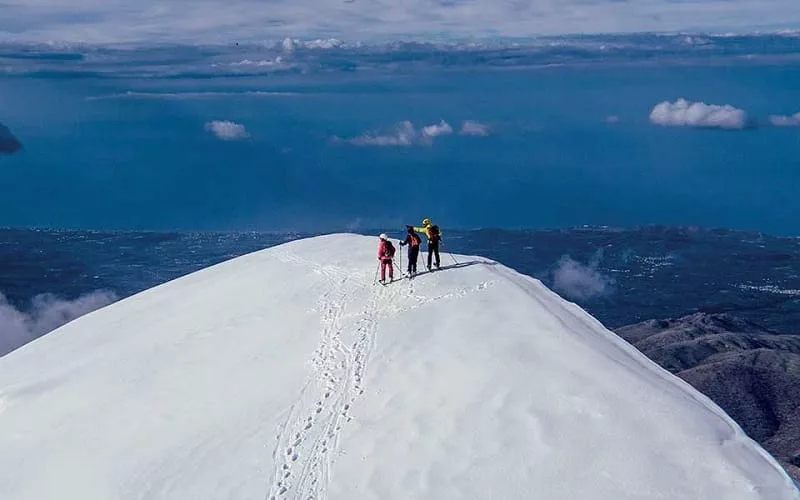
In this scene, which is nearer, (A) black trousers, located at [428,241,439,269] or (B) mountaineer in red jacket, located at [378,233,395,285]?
(B) mountaineer in red jacket, located at [378,233,395,285]

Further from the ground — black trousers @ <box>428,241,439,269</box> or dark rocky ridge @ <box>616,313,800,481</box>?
black trousers @ <box>428,241,439,269</box>

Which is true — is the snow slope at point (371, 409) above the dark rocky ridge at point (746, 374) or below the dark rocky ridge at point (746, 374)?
above

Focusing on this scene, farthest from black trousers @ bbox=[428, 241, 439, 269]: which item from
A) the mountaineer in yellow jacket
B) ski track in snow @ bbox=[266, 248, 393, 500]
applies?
ski track in snow @ bbox=[266, 248, 393, 500]

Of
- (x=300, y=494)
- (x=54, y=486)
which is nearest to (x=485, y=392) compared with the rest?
(x=300, y=494)

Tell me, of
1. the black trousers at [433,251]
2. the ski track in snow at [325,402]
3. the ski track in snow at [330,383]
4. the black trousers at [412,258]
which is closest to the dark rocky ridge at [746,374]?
the black trousers at [433,251]

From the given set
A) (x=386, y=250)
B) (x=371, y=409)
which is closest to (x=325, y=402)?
(x=371, y=409)

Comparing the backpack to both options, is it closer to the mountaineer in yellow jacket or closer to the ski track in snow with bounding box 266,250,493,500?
the mountaineer in yellow jacket

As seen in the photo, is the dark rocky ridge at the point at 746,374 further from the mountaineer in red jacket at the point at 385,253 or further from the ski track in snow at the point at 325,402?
the ski track in snow at the point at 325,402

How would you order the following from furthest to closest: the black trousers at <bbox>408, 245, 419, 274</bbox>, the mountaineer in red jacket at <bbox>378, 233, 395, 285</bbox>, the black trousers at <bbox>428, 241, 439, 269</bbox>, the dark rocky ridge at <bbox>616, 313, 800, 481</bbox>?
the dark rocky ridge at <bbox>616, 313, 800, 481</bbox> < the black trousers at <bbox>428, 241, 439, 269</bbox> < the black trousers at <bbox>408, 245, 419, 274</bbox> < the mountaineer in red jacket at <bbox>378, 233, 395, 285</bbox>
